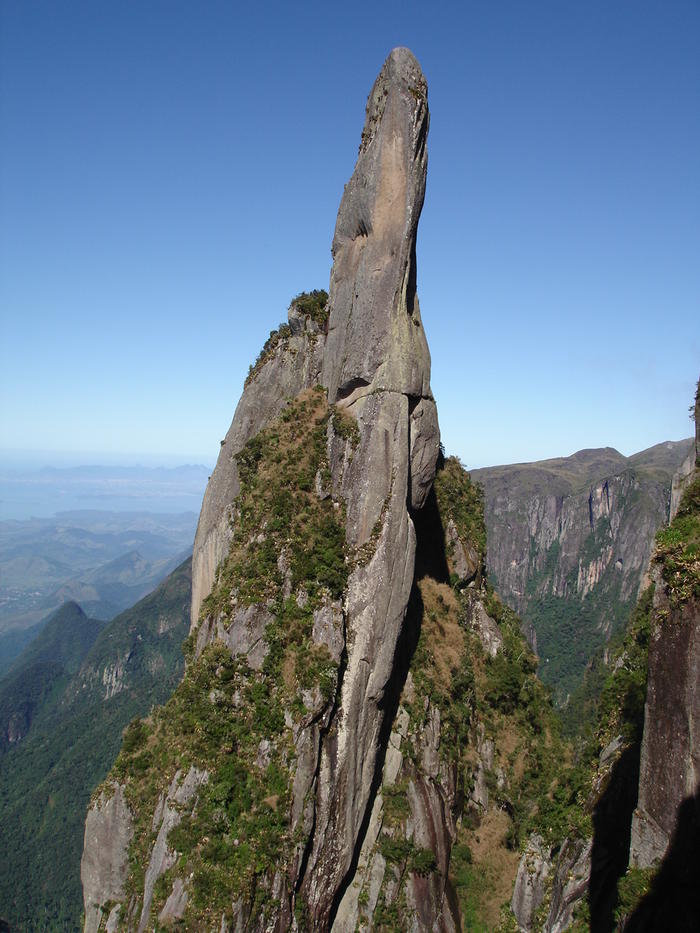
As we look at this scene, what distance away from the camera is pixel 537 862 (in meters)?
17.7

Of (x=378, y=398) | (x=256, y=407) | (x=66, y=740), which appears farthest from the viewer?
(x=66, y=740)

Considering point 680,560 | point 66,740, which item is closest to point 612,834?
point 680,560

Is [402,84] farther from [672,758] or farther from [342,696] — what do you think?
[672,758]

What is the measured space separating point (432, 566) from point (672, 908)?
16.8 meters

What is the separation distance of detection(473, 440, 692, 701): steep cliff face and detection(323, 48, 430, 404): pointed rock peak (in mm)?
116544

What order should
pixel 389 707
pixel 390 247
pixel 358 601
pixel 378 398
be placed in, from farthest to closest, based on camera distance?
pixel 390 247, pixel 378 398, pixel 389 707, pixel 358 601

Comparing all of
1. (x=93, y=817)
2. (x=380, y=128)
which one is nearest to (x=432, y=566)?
(x=93, y=817)

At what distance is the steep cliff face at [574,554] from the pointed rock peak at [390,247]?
11654cm

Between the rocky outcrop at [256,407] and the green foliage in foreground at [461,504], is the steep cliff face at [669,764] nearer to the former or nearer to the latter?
the green foliage in foreground at [461,504]

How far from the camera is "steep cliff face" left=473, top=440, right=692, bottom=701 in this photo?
147 meters

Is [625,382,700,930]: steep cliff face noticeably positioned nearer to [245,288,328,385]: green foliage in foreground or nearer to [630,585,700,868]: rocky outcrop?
[630,585,700,868]: rocky outcrop

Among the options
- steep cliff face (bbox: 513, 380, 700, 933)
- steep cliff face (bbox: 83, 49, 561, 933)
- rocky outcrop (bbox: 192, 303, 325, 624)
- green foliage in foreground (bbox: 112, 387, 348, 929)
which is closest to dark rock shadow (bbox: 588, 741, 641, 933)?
steep cliff face (bbox: 513, 380, 700, 933)

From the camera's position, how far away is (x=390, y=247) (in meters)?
21.6

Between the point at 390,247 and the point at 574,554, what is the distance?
587 feet
